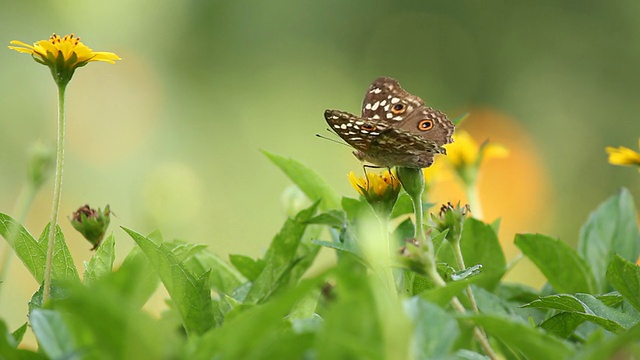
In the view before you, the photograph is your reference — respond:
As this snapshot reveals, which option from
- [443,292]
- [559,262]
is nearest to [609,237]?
[559,262]

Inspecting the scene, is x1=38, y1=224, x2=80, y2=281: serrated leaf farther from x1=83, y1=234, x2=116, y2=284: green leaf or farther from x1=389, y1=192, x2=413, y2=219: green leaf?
x1=389, y1=192, x2=413, y2=219: green leaf

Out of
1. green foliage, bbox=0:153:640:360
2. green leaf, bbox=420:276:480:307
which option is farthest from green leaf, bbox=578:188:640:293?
green leaf, bbox=420:276:480:307

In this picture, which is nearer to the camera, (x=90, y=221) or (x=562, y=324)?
(x=562, y=324)

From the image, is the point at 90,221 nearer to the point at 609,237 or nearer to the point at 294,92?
the point at 609,237

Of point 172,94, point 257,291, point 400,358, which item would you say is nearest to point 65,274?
point 257,291

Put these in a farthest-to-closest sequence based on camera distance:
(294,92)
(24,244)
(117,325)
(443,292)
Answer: (294,92)
(24,244)
(443,292)
(117,325)
